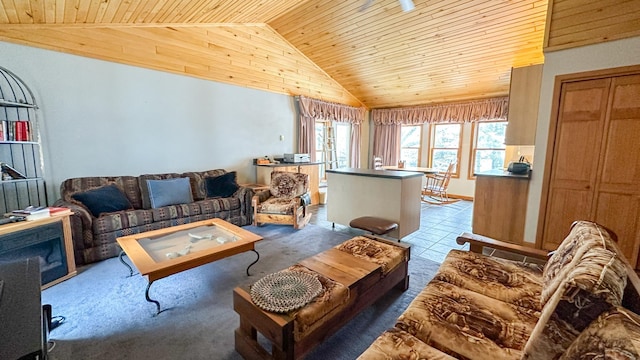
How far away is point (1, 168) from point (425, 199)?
22.1 feet

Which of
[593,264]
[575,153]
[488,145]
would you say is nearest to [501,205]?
[575,153]

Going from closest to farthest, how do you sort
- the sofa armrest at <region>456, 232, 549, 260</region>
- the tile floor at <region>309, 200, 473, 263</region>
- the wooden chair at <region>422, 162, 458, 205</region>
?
the sofa armrest at <region>456, 232, 549, 260</region>
the tile floor at <region>309, 200, 473, 263</region>
the wooden chair at <region>422, 162, 458, 205</region>

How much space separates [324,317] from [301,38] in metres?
4.51

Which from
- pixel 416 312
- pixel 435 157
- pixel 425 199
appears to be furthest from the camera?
pixel 435 157

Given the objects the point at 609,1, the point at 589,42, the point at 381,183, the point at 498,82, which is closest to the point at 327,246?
the point at 381,183

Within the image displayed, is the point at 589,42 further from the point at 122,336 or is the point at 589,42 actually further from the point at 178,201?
the point at 178,201

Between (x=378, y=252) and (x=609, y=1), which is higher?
(x=609, y=1)

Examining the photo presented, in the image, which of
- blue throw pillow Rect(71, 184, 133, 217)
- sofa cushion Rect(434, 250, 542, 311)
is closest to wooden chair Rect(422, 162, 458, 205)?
sofa cushion Rect(434, 250, 542, 311)

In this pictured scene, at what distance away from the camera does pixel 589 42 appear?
2564mm

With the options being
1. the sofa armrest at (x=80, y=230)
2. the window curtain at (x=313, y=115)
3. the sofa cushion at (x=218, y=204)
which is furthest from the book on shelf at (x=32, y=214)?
the window curtain at (x=313, y=115)

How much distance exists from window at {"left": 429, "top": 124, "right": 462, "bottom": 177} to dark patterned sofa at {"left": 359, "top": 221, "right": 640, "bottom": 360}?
5099 mm

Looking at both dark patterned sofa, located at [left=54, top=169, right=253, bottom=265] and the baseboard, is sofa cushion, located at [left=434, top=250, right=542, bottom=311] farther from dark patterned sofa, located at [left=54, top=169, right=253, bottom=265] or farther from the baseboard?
the baseboard

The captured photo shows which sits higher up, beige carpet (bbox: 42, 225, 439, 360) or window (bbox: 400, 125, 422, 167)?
window (bbox: 400, 125, 422, 167)

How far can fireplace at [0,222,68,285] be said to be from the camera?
2152mm
